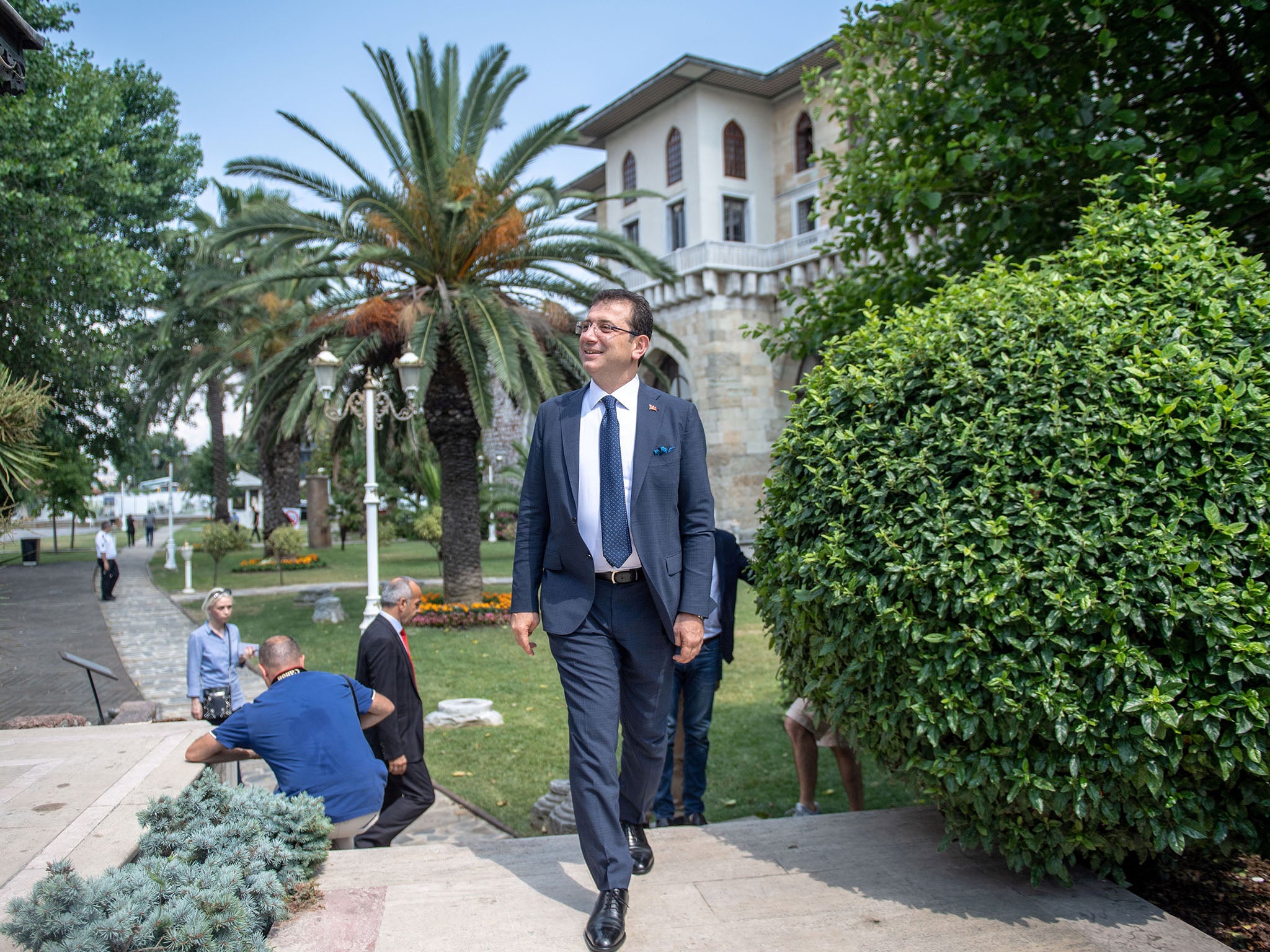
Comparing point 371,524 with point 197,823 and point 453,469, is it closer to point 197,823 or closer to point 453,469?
point 453,469

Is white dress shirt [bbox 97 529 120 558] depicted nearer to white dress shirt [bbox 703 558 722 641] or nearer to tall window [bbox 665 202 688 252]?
tall window [bbox 665 202 688 252]

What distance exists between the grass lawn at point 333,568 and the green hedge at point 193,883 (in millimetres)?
14027

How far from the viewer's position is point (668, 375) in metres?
33.5

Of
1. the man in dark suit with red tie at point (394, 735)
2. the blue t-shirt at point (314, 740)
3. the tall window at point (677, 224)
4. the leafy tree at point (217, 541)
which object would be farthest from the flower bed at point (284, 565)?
the blue t-shirt at point (314, 740)

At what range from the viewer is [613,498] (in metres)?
3.33

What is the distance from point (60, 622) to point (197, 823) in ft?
52.3

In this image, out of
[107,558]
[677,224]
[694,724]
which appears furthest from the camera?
[677,224]

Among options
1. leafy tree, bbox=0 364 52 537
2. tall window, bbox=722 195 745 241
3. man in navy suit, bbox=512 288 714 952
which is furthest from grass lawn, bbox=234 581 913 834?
tall window, bbox=722 195 745 241

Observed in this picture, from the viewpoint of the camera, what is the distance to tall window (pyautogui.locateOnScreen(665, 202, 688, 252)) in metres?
29.8

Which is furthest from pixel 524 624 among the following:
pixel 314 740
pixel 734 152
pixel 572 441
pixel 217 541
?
pixel 734 152

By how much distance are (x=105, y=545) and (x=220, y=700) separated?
1589cm

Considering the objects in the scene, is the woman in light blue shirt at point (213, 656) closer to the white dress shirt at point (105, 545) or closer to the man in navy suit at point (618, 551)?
the man in navy suit at point (618, 551)

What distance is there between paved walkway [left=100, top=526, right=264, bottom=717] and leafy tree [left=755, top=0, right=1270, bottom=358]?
7396 millimetres

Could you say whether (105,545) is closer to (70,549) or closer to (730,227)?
(730,227)
